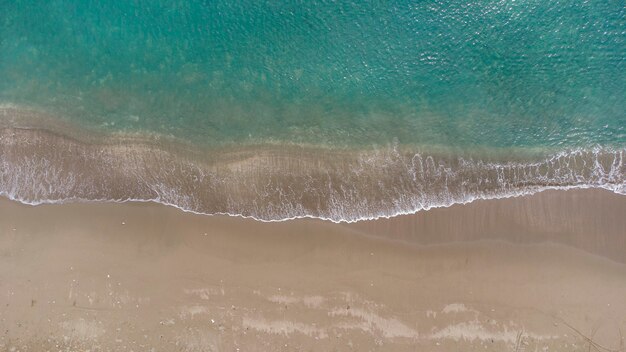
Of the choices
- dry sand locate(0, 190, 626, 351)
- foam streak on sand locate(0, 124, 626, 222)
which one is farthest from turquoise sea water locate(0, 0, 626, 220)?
dry sand locate(0, 190, 626, 351)

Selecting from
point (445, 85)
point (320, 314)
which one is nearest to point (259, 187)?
point (320, 314)

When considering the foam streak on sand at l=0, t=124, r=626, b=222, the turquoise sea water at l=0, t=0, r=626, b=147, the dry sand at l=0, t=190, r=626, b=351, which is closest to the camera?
the dry sand at l=0, t=190, r=626, b=351

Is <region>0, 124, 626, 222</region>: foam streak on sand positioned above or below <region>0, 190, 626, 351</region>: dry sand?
above

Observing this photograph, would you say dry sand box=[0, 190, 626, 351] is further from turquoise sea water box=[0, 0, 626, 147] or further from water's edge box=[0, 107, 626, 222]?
turquoise sea water box=[0, 0, 626, 147]

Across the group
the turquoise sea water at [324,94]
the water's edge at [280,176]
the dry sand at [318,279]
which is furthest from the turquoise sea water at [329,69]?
the dry sand at [318,279]

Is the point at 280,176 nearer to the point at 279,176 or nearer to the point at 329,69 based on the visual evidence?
the point at 279,176

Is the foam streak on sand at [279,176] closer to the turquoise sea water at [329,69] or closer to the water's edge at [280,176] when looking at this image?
the water's edge at [280,176]
